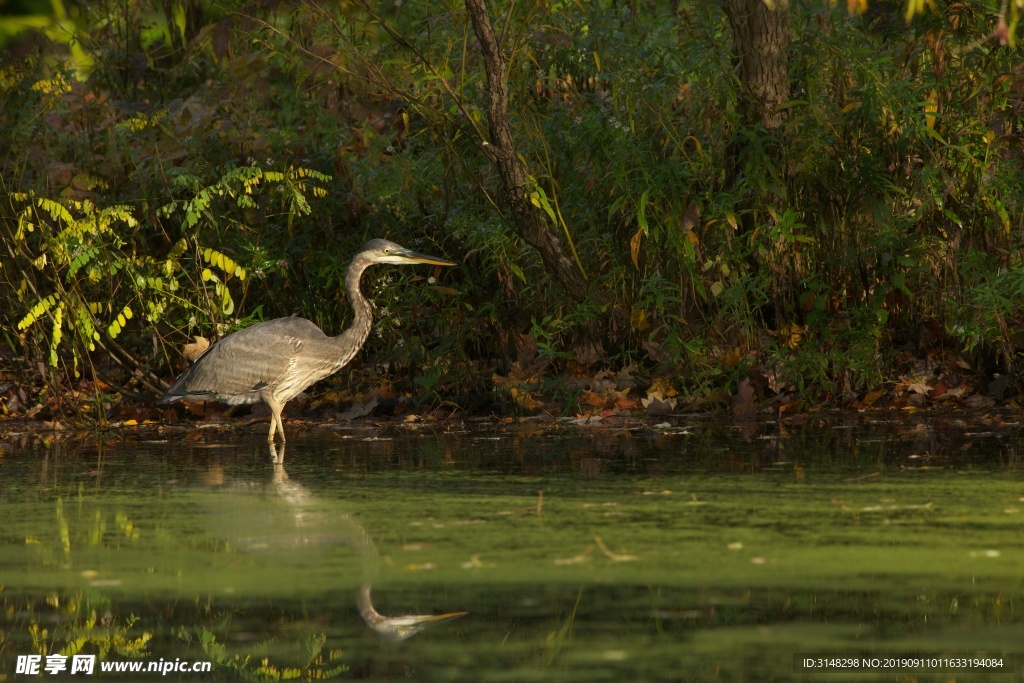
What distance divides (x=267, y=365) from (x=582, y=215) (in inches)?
86.4

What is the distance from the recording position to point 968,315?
877 centimetres

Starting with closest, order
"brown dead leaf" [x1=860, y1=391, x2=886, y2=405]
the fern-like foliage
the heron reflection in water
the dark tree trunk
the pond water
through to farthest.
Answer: the pond water → the heron reflection in water → the dark tree trunk → "brown dead leaf" [x1=860, y1=391, x2=886, y2=405] → the fern-like foliage

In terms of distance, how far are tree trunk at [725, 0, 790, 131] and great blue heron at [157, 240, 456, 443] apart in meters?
2.19

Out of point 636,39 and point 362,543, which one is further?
point 636,39

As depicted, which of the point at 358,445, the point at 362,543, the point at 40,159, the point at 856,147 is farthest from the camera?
the point at 40,159

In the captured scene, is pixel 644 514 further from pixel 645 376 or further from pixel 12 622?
pixel 645 376

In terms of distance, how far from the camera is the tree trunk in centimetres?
929

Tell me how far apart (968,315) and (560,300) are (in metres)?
2.52

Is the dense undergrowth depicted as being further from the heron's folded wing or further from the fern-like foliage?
the heron's folded wing

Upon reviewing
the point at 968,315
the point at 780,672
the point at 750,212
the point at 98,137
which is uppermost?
the point at 98,137

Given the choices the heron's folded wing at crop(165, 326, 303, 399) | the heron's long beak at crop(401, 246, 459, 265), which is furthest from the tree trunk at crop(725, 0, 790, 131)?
the heron's folded wing at crop(165, 326, 303, 399)

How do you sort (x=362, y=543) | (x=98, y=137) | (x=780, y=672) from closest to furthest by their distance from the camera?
1. (x=780, y=672)
2. (x=362, y=543)
3. (x=98, y=137)

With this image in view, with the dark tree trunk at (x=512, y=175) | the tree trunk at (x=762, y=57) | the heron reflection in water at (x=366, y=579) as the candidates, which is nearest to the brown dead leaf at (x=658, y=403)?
the dark tree trunk at (x=512, y=175)

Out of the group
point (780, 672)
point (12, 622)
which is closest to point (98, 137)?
point (12, 622)
